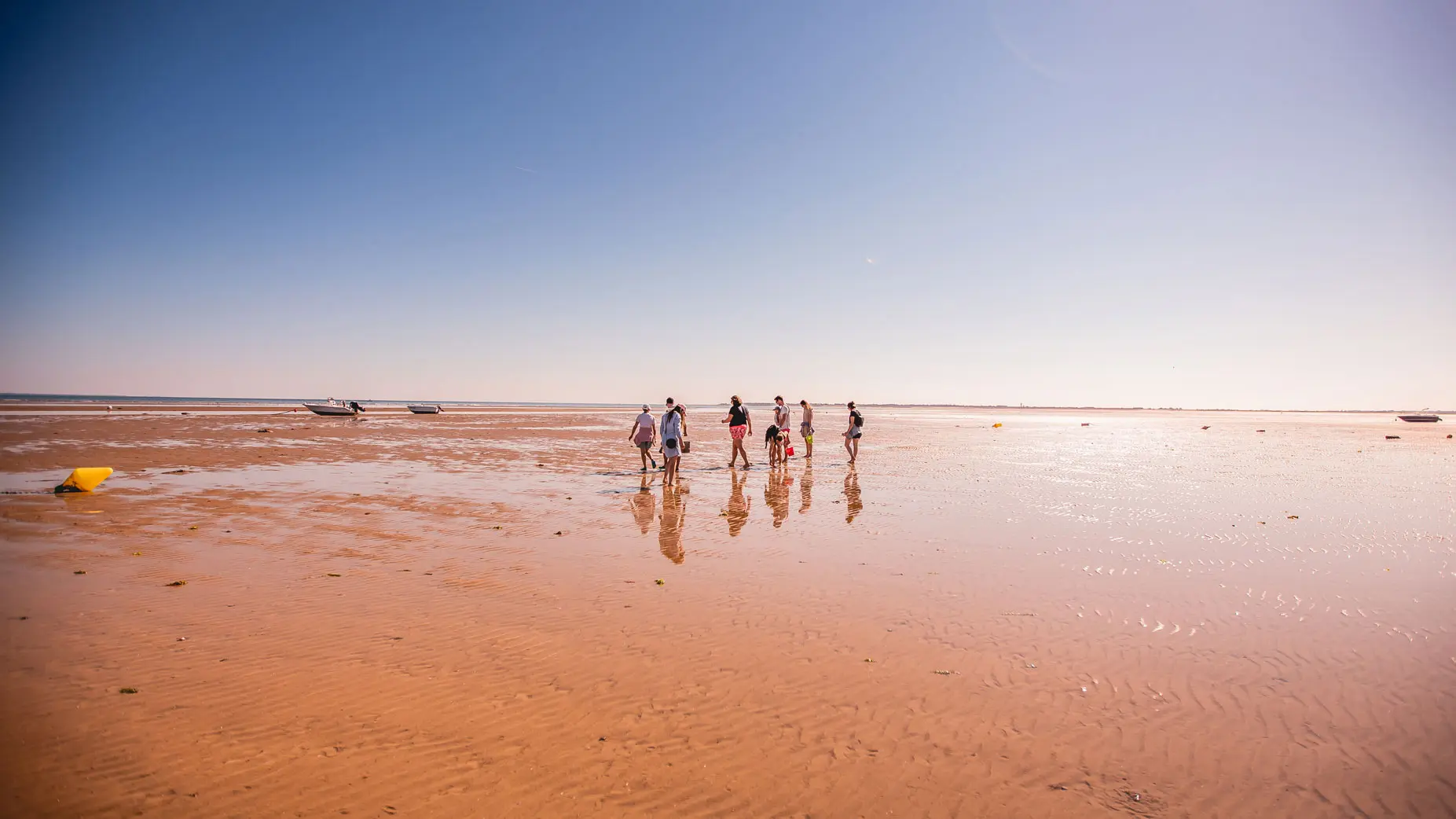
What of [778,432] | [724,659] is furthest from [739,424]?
[724,659]

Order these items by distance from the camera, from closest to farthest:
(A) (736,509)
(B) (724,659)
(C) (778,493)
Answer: (B) (724,659), (A) (736,509), (C) (778,493)

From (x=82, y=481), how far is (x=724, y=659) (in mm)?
18557

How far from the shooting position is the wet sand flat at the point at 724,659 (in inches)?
167

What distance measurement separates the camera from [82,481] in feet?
50.2

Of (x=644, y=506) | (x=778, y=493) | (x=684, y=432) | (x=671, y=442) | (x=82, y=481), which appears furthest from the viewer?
(x=684, y=432)

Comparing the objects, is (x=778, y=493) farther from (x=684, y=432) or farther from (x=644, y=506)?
(x=644, y=506)

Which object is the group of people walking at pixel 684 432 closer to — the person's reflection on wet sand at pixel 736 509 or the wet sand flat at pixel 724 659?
the person's reflection on wet sand at pixel 736 509

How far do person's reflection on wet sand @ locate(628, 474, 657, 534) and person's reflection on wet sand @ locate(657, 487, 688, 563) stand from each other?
0.24m

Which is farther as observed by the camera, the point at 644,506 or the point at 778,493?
the point at 778,493

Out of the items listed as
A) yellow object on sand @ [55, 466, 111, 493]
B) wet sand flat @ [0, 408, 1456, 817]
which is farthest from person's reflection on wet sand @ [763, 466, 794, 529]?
yellow object on sand @ [55, 466, 111, 493]

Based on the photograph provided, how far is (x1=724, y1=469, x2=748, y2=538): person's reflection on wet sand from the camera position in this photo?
40.9 ft

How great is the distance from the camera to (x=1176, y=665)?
242 inches

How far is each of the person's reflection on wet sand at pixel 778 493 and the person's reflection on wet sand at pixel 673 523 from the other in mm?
2055

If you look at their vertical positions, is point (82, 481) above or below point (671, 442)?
below
